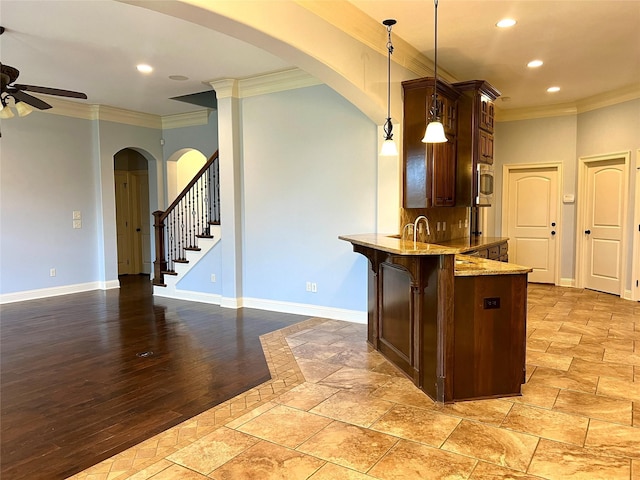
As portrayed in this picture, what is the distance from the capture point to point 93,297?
23.1 feet

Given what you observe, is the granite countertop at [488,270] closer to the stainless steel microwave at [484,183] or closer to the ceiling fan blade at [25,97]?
the stainless steel microwave at [484,183]

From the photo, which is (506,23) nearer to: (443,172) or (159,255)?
(443,172)

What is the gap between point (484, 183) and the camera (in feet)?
18.5

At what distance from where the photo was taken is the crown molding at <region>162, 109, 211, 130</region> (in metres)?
8.04

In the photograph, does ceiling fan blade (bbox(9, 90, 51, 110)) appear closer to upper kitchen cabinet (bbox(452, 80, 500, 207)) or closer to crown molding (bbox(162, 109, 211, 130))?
crown molding (bbox(162, 109, 211, 130))

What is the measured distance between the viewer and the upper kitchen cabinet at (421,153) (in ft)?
15.6

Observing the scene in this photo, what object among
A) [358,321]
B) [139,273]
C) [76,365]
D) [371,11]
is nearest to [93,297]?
[139,273]

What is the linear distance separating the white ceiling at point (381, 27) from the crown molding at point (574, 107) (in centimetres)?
16

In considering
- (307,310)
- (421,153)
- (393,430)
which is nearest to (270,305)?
(307,310)

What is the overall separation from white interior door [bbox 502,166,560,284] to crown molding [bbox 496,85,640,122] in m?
0.89

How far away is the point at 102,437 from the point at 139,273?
A: 24.1 feet

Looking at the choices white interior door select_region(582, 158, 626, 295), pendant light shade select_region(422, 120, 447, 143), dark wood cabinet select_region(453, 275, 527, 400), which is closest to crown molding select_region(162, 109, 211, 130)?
pendant light shade select_region(422, 120, 447, 143)

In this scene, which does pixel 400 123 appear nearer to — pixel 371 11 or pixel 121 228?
pixel 371 11

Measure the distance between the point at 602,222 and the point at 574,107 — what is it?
1942 mm
